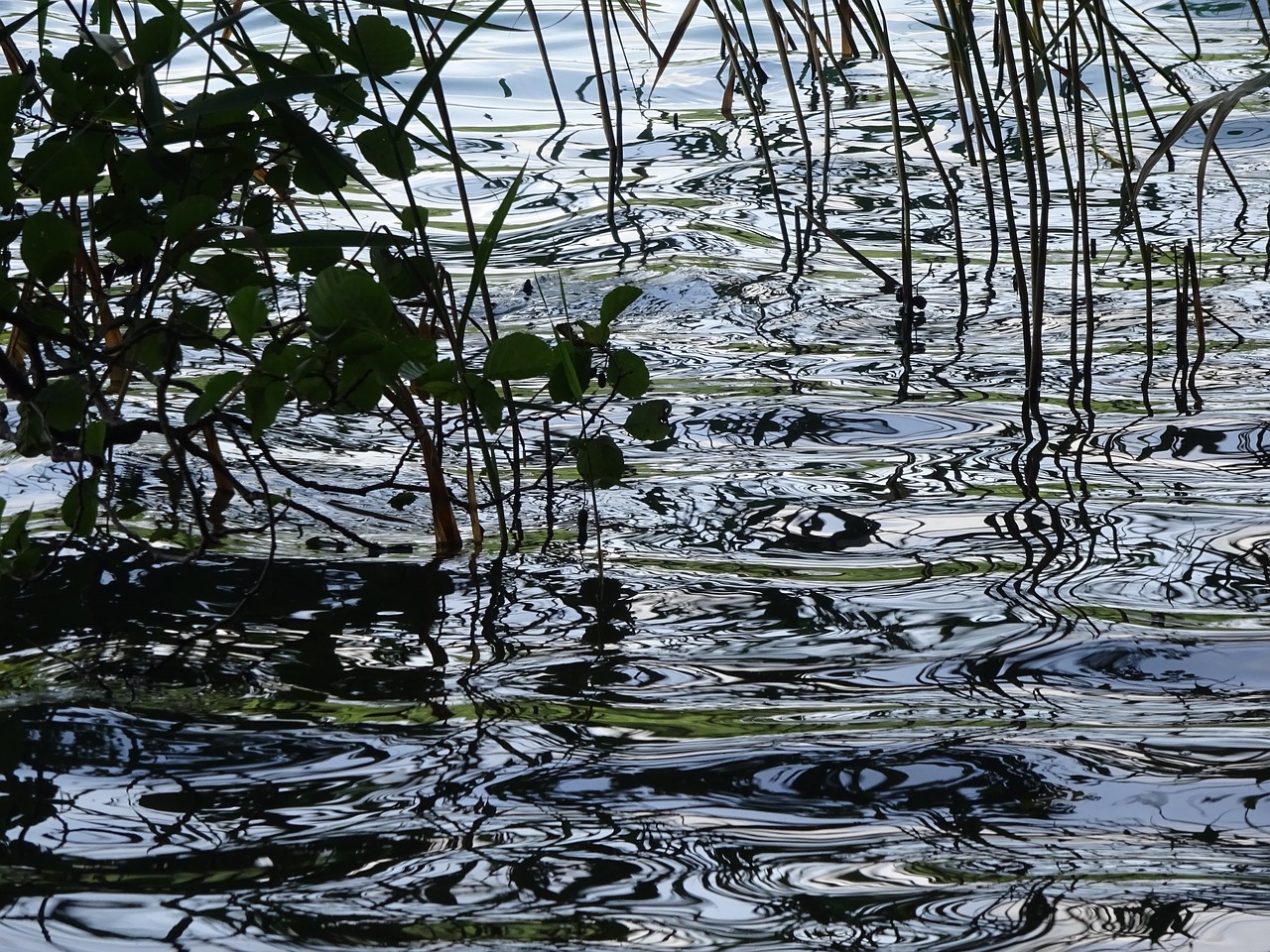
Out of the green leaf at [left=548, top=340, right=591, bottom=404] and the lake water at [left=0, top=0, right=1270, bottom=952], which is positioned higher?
the green leaf at [left=548, top=340, right=591, bottom=404]

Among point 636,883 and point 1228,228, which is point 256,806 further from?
point 1228,228

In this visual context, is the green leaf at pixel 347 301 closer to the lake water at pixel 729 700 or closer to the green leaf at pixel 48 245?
the green leaf at pixel 48 245

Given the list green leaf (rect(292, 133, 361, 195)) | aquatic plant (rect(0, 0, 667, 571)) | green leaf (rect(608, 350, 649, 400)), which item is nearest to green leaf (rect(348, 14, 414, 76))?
aquatic plant (rect(0, 0, 667, 571))

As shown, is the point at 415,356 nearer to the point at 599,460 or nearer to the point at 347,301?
the point at 347,301

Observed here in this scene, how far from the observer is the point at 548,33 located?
24.3 ft

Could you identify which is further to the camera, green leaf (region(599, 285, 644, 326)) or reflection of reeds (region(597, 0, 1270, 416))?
reflection of reeds (region(597, 0, 1270, 416))

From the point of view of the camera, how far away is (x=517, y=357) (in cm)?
165

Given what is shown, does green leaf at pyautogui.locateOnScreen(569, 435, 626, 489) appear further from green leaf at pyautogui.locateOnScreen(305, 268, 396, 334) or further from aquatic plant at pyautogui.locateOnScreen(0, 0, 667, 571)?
green leaf at pyautogui.locateOnScreen(305, 268, 396, 334)

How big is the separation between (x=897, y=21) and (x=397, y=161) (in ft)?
21.1

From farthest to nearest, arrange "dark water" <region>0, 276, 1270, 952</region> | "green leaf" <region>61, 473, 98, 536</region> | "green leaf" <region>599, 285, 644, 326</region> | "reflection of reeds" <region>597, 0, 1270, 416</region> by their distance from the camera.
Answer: "reflection of reeds" <region>597, 0, 1270, 416</region>
"green leaf" <region>599, 285, 644, 326</region>
"green leaf" <region>61, 473, 98, 536</region>
"dark water" <region>0, 276, 1270, 952</region>

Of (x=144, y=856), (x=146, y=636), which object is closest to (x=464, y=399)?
(x=146, y=636)

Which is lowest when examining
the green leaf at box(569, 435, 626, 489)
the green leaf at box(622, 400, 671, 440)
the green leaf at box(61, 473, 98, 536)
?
the green leaf at box(569, 435, 626, 489)

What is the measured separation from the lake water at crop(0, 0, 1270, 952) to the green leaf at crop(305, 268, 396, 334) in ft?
1.45

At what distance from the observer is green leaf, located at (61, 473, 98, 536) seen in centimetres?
158
